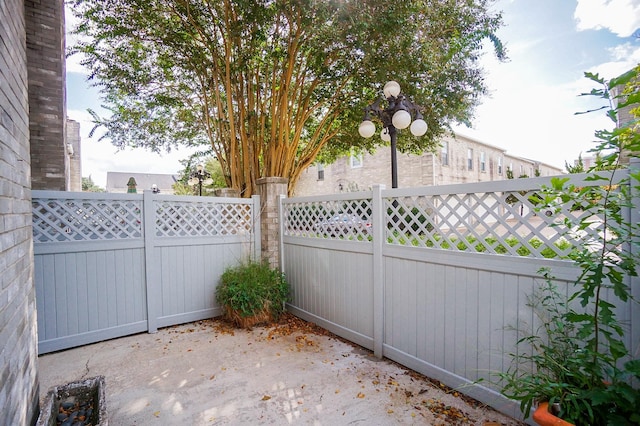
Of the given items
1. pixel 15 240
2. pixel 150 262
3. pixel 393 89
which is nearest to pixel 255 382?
pixel 15 240

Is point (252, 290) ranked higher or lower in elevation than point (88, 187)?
lower

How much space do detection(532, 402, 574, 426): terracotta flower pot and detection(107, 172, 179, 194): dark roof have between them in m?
41.6

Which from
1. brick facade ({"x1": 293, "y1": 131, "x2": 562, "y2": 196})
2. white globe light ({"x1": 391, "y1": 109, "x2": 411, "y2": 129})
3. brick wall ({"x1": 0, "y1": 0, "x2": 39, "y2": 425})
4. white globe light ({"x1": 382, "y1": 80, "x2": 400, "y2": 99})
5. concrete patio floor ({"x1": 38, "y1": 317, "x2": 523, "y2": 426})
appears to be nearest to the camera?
brick wall ({"x1": 0, "y1": 0, "x2": 39, "y2": 425})

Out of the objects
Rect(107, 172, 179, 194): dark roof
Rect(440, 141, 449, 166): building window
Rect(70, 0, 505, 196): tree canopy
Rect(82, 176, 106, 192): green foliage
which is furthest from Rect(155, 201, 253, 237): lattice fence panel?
Rect(82, 176, 106, 192): green foliage

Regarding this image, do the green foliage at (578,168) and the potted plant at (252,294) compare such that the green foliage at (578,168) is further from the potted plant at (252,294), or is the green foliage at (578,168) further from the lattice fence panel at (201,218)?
the lattice fence panel at (201,218)

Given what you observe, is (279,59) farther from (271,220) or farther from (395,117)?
(271,220)

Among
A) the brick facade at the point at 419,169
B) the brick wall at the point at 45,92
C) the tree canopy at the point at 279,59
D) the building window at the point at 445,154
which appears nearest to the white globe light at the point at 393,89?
the tree canopy at the point at 279,59

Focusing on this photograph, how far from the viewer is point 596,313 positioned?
1556 millimetres

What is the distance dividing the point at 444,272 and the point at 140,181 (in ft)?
152

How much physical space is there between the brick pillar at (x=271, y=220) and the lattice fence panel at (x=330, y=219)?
0.58 feet

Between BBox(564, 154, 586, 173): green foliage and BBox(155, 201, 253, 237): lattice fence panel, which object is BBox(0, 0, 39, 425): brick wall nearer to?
BBox(155, 201, 253, 237): lattice fence panel

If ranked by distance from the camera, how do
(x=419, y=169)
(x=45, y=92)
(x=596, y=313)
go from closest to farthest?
(x=596, y=313) → (x=45, y=92) → (x=419, y=169)

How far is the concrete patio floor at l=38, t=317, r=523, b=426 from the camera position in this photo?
90.1 inches

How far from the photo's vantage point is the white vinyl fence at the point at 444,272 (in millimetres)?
2176
